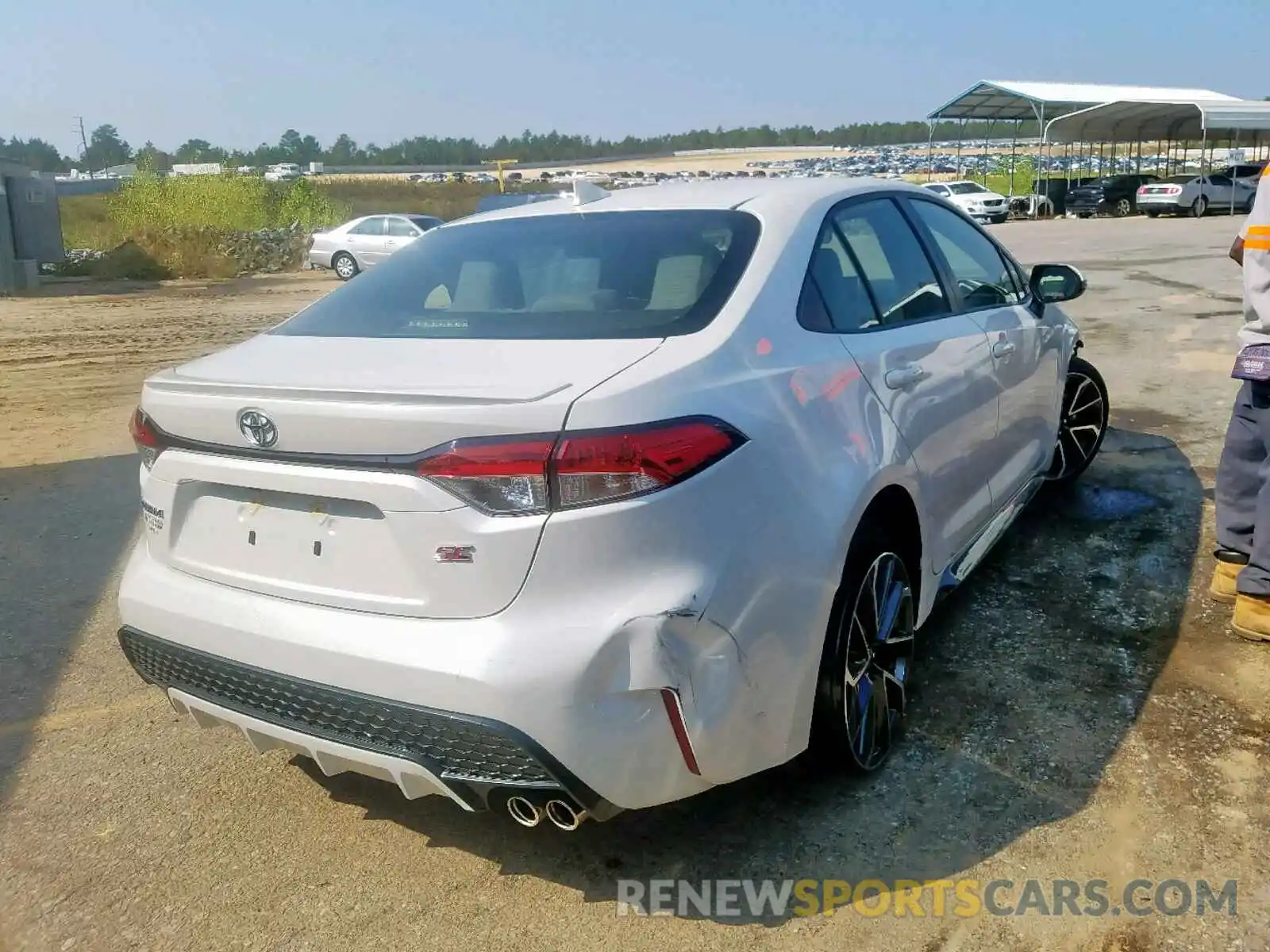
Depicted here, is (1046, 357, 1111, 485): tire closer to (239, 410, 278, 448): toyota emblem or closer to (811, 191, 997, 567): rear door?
(811, 191, 997, 567): rear door

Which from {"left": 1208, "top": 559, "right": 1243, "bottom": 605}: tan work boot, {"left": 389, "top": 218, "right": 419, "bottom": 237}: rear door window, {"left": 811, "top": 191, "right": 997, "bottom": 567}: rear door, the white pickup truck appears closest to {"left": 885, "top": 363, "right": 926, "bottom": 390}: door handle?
{"left": 811, "top": 191, "right": 997, "bottom": 567}: rear door

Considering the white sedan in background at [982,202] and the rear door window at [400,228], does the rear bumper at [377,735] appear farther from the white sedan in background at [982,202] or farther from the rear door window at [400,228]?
the white sedan in background at [982,202]

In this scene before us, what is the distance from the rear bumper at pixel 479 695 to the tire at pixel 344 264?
73.5 feet

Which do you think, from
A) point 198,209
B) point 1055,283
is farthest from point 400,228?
point 1055,283

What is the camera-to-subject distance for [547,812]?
2295 millimetres

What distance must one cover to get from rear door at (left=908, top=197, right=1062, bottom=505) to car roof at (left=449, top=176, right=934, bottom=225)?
12.5 inches

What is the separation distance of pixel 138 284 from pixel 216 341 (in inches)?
503

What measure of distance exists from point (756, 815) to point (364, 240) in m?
22.5

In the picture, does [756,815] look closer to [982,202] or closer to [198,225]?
[198,225]

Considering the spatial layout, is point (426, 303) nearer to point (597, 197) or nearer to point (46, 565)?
point (597, 197)

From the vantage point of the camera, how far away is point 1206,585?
432cm

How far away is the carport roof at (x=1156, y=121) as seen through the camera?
3597cm

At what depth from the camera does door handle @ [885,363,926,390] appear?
9.83 feet

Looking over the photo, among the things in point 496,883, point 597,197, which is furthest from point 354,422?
point 597,197
